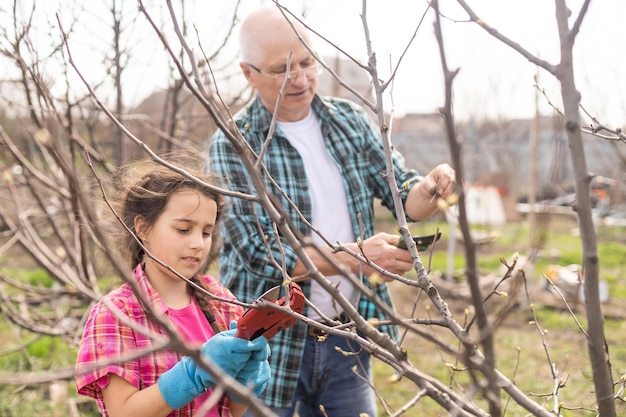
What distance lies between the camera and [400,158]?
252 cm

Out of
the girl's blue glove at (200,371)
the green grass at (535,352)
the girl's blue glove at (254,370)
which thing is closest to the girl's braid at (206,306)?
the girl's blue glove at (254,370)

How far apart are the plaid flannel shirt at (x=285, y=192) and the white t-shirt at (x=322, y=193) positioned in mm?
31

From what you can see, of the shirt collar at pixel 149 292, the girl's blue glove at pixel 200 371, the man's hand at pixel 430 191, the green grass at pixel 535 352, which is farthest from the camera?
the green grass at pixel 535 352

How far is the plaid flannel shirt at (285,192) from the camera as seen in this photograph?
2.21 metres

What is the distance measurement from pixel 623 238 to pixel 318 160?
1139cm

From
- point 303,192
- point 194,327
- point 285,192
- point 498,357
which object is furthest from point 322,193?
point 498,357

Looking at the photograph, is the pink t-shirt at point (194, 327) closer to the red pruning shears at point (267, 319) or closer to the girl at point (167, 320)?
the girl at point (167, 320)

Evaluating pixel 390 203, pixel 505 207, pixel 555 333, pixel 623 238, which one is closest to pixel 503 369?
pixel 555 333

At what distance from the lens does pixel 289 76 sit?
2250mm

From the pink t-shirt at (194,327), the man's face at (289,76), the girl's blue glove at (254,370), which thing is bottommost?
the girl's blue glove at (254,370)

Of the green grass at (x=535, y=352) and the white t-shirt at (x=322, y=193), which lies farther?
the green grass at (x=535, y=352)

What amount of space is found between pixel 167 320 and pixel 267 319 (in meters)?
0.25

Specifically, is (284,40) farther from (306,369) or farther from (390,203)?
(306,369)

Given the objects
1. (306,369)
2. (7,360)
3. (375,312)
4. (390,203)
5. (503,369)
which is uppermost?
(390,203)
